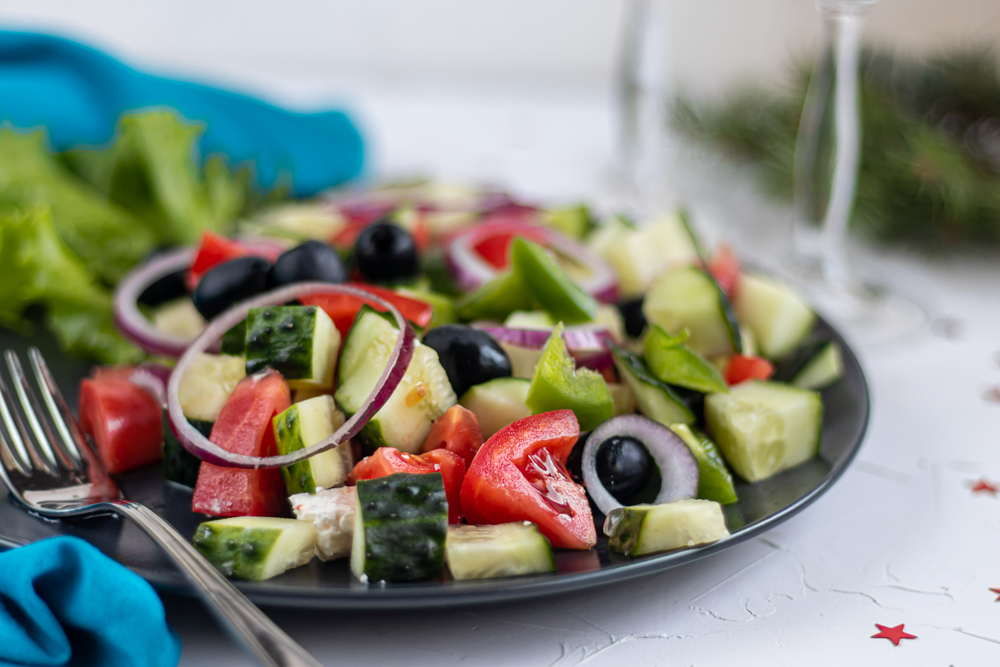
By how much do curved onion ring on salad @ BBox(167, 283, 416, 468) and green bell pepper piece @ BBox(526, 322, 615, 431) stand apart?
0.21 m

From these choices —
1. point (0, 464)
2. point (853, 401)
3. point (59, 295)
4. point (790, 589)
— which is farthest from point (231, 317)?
point (853, 401)

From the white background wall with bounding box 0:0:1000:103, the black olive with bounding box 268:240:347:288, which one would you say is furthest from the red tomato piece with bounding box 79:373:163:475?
the white background wall with bounding box 0:0:1000:103

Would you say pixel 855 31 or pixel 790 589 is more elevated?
pixel 855 31

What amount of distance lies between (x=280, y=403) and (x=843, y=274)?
1696 mm

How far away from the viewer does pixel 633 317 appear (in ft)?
5.76

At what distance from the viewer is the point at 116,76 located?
2.81 metres

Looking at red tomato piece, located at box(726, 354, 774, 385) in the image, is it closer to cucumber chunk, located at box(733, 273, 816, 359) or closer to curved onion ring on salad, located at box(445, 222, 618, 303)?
cucumber chunk, located at box(733, 273, 816, 359)

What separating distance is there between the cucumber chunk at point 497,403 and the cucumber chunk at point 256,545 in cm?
35

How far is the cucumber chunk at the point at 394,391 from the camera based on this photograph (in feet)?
4.41

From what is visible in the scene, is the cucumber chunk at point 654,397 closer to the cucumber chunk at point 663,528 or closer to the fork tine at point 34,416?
the cucumber chunk at point 663,528

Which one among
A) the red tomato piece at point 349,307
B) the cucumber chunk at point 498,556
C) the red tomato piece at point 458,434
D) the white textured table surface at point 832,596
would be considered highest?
the red tomato piece at point 349,307

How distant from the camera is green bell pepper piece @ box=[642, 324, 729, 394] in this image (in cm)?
147

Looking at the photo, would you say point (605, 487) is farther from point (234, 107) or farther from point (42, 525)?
point (234, 107)

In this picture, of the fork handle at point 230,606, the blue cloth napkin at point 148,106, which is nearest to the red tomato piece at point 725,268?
the fork handle at point 230,606
